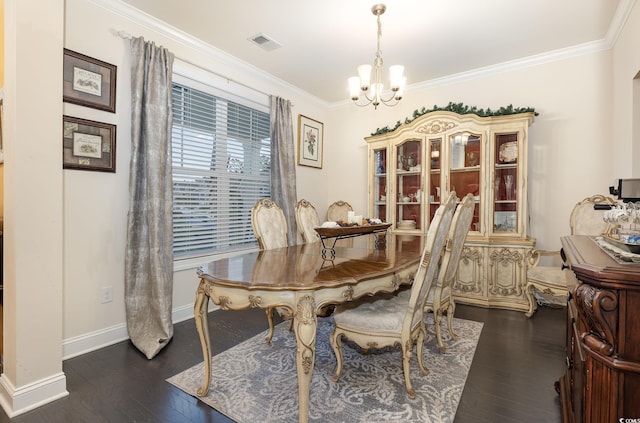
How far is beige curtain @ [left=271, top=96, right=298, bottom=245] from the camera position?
401 centimetres

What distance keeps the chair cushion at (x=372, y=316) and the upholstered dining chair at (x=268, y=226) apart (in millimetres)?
821

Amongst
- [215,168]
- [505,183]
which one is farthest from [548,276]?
[215,168]

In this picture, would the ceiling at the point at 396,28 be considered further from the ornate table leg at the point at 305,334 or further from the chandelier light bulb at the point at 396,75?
the ornate table leg at the point at 305,334

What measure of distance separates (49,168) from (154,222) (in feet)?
2.91

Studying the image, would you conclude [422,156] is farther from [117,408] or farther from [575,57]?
[117,408]

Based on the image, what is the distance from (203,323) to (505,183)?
11.2ft

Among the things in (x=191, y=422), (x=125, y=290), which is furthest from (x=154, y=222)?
(x=191, y=422)

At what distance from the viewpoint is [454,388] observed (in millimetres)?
1930

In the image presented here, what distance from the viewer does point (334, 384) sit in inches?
78.1

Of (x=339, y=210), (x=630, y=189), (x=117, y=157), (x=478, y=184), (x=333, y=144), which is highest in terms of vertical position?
(x=333, y=144)

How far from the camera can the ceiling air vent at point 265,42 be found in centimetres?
311

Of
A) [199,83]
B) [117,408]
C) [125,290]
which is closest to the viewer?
[117,408]

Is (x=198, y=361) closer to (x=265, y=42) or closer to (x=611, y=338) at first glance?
(x=611, y=338)

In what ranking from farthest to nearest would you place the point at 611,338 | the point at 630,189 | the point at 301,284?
the point at 301,284
the point at 630,189
the point at 611,338
